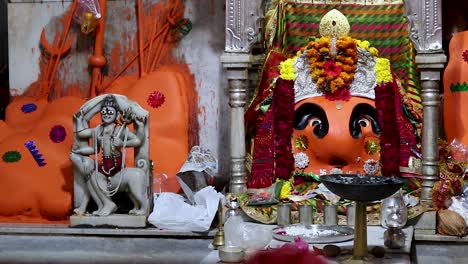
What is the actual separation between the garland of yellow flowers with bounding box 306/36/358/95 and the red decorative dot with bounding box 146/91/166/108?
164 centimetres

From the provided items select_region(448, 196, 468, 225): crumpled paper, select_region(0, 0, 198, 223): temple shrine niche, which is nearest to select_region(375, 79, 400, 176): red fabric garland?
select_region(448, 196, 468, 225): crumpled paper

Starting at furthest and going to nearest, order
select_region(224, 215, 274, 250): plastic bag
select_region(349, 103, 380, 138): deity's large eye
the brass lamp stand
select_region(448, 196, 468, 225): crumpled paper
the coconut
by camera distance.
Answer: select_region(349, 103, 380, 138): deity's large eye
select_region(448, 196, 468, 225): crumpled paper
the coconut
select_region(224, 215, 274, 250): plastic bag
the brass lamp stand

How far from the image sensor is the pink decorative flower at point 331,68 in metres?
7.61

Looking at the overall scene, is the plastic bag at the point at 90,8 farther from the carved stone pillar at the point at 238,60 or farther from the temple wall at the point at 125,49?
the carved stone pillar at the point at 238,60

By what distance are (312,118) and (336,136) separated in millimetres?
357

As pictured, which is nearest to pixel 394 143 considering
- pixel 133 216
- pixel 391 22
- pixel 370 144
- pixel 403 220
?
pixel 370 144

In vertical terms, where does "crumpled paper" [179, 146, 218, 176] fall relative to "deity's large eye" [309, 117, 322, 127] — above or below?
below

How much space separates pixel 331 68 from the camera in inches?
302

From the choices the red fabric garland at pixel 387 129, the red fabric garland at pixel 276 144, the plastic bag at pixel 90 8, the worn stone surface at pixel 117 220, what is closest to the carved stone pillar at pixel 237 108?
the red fabric garland at pixel 276 144

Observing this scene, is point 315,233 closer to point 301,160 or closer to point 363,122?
point 301,160

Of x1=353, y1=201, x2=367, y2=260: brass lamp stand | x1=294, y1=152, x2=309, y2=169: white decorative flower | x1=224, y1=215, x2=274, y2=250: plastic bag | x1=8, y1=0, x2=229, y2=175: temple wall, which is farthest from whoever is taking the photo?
x1=8, y1=0, x2=229, y2=175: temple wall

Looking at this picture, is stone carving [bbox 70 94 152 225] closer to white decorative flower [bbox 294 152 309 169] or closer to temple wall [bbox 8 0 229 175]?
white decorative flower [bbox 294 152 309 169]

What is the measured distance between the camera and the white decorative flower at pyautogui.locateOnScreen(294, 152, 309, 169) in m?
7.67

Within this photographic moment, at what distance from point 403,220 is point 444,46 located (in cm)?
329
